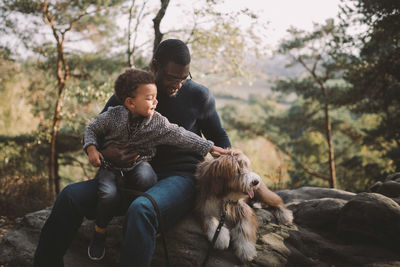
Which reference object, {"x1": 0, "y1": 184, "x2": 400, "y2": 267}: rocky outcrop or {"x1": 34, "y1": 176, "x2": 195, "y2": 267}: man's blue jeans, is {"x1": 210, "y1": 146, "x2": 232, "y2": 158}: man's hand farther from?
{"x1": 0, "y1": 184, "x2": 400, "y2": 267}: rocky outcrop

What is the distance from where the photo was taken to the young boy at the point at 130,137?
2.61 metres

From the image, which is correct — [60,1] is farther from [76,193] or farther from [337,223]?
[337,223]

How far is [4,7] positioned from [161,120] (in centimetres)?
944

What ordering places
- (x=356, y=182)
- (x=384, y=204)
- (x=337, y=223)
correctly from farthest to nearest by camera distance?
(x=356, y=182), (x=337, y=223), (x=384, y=204)

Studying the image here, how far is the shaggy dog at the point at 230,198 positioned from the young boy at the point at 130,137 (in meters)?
0.24

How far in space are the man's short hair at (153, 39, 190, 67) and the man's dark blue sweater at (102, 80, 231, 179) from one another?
35cm

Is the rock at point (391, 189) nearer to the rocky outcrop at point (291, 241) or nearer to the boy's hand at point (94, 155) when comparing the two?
the rocky outcrop at point (291, 241)

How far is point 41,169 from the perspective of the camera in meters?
12.5

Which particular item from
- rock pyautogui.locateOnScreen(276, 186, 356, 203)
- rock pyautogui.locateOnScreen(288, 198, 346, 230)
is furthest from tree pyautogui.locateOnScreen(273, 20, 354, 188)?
rock pyautogui.locateOnScreen(288, 198, 346, 230)

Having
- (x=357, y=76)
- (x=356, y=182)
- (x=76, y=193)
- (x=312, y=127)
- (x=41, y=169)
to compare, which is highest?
(x=357, y=76)

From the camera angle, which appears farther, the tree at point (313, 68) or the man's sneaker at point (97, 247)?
the tree at point (313, 68)

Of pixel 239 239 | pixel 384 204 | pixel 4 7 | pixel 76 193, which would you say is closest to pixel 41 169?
pixel 4 7

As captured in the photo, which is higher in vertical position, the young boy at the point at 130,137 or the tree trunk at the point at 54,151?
the young boy at the point at 130,137

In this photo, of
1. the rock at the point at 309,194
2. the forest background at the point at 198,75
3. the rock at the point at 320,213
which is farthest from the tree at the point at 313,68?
the rock at the point at 320,213
